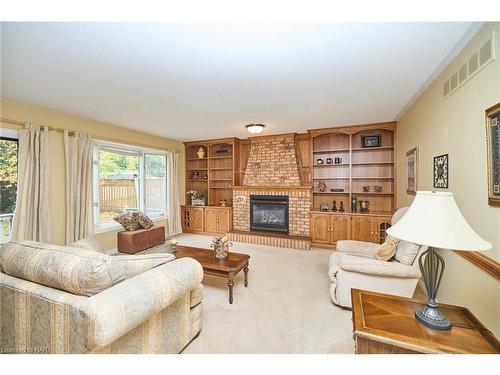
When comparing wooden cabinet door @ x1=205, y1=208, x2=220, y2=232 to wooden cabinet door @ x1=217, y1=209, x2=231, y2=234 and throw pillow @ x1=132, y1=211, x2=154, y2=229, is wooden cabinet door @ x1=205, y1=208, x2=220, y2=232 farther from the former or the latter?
throw pillow @ x1=132, y1=211, x2=154, y2=229

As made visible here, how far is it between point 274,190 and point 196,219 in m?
2.25

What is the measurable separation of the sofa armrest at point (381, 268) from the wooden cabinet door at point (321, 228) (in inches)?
88.7

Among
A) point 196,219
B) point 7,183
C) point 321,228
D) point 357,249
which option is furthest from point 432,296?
point 196,219

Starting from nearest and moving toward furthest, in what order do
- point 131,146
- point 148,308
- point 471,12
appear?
point 471,12, point 148,308, point 131,146

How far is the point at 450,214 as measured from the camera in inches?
43.0

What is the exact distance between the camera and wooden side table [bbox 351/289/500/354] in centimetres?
101

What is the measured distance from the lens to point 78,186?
353cm

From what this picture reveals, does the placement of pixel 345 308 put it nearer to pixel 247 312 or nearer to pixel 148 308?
pixel 247 312

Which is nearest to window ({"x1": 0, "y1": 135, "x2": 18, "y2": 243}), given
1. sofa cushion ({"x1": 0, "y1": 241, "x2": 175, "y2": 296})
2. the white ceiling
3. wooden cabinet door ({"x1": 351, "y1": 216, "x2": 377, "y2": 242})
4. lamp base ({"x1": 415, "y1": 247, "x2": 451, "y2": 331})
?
the white ceiling

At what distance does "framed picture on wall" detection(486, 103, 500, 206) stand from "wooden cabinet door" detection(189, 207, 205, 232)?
16.8 feet

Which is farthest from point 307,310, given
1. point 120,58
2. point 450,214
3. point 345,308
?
point 120,58

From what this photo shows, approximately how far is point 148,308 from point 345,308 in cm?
195

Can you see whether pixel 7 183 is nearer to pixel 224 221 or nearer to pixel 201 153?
pixel 201 153

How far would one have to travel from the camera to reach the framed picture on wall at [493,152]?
1.37 metres
